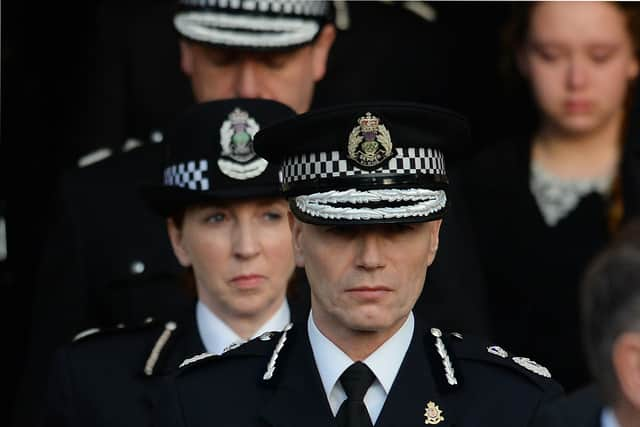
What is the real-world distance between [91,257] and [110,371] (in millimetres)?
836

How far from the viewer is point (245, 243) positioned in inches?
193

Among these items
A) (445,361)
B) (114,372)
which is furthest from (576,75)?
(445,361)

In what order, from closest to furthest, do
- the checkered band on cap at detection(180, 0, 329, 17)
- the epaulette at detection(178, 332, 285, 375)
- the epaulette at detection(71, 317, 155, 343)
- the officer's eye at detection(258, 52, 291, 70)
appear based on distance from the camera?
the epaulette at detection(178, 332, 285, 375) < the epaulette at detection(71, 317, 155, 343) < the officer's eye at detection(258, 52, 291, 70) < the checkered band on cap at detection(180, 0, 329, 17)

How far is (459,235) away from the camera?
5.94 metres

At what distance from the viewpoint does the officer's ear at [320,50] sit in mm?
6090

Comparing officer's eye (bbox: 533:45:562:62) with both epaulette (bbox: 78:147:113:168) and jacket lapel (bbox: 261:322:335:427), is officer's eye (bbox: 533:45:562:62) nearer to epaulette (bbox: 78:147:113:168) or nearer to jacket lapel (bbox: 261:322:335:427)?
epaulette (bbox: 78:147:113:168)

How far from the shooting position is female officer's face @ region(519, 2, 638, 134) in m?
6.14

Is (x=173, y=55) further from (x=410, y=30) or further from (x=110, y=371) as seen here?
(x=110, y=371)

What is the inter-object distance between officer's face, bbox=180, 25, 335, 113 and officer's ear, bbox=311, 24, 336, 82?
0.05 metres

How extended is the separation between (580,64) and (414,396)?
2312mm

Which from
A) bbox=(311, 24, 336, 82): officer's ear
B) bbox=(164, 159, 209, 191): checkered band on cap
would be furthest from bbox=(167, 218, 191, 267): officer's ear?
bbox=(311, 24, 336, 82): officer's ear

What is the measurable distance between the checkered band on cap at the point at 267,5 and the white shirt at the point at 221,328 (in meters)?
1.30

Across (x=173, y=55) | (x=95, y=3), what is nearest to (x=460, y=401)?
(x=173, y=55)

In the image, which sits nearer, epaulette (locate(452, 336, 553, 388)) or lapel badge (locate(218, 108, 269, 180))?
epaulette (locate(452, 336, 553, 388))
